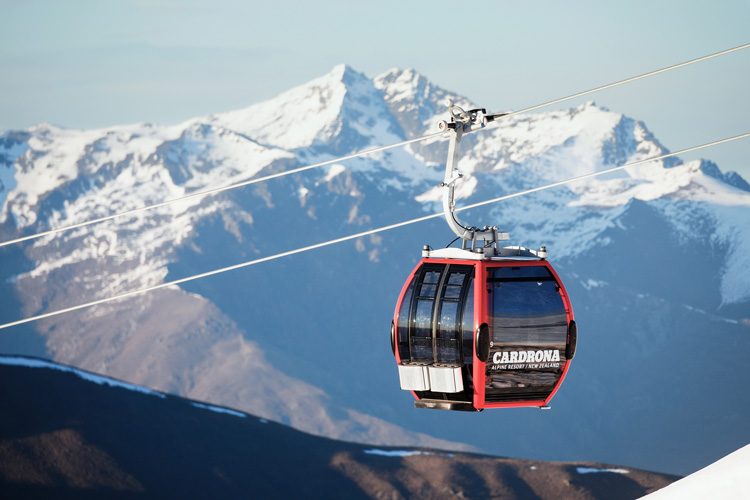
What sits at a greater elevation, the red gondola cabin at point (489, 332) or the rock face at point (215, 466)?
the red gondola cabin at point (489, 332)

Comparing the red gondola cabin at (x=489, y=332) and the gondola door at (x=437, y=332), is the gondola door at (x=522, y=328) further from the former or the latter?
the gondola door at (x=437, y=332)

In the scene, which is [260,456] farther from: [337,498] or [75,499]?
[75,499]

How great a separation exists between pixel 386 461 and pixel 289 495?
671 inches

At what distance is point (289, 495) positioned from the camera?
18812 centimetres

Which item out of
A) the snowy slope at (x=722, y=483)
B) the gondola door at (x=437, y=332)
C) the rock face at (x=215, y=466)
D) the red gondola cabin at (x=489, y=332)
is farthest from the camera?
the rock face at (x=215, y=466)

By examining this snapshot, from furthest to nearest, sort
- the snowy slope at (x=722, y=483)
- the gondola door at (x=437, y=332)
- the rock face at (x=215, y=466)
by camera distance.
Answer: the rock face at (x=215, y=466) → the snowy slope at (x=722, y=483) → the gondola door at (x=437, y=332)

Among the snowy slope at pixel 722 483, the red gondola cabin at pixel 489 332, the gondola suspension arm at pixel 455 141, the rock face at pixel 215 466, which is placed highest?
the gondola suspension arm at pixel 455 141

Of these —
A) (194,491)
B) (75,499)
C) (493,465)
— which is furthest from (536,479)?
(75,499)

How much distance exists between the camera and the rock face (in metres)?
179

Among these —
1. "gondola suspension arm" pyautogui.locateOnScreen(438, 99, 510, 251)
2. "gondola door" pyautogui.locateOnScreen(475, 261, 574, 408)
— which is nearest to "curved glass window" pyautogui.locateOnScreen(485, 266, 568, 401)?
"gondola door" pyautogui.locateOnScreen(475, 261, 574, 408)

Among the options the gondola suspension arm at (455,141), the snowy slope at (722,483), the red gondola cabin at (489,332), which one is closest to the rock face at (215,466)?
the snowy slope at (722,483)

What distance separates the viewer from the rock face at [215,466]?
17875 centimetres

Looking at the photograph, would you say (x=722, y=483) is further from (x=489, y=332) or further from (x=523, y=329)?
(x=489, y=332)

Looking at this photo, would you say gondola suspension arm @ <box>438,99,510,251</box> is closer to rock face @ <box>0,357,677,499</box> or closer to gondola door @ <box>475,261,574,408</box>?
gondola door @ <box>475,261,574,408</box>
